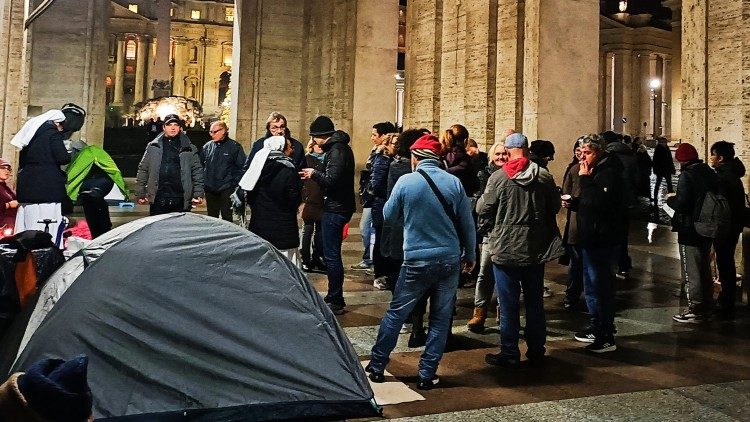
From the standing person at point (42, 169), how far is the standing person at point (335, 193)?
101 inches

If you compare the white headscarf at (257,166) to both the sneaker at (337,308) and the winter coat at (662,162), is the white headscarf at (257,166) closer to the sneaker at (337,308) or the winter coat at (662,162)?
the sneaker at (337,308)

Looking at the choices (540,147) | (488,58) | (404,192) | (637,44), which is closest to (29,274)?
(404,192)

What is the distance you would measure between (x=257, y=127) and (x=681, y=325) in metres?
15.3

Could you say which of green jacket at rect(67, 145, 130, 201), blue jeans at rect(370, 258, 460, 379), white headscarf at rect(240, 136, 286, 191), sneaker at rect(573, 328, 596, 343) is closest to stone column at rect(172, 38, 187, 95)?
green jacket at rect(67, 145, 130, 201)

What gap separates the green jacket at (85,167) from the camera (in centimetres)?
662

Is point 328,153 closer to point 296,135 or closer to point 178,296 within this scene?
point 178,296

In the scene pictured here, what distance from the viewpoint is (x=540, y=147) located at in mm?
7844

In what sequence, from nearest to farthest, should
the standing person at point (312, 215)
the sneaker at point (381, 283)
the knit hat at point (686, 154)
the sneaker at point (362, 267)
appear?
the knit hat at point (686, 154), the sneaker at point (381, 283), the standing person at point (312, 215), the sneaker at point (362, 267)

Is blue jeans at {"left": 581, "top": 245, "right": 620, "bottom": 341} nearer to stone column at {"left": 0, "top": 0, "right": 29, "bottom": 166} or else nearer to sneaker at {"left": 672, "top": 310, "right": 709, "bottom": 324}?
sneaker at {"left": 672, "top": 310, "right": 709, "bottom": 324}

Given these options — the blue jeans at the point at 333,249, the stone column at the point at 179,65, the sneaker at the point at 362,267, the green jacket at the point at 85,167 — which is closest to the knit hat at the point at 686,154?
the blue jeans at the point at 333,249

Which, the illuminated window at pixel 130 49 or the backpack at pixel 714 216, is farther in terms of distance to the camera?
the illuminated window at pixel 130 49

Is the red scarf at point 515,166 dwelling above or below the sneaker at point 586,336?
above

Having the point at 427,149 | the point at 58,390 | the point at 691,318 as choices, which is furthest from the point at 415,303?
the point at 691,318

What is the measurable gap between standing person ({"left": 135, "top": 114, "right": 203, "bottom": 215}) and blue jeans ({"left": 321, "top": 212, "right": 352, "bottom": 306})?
5.40ft
